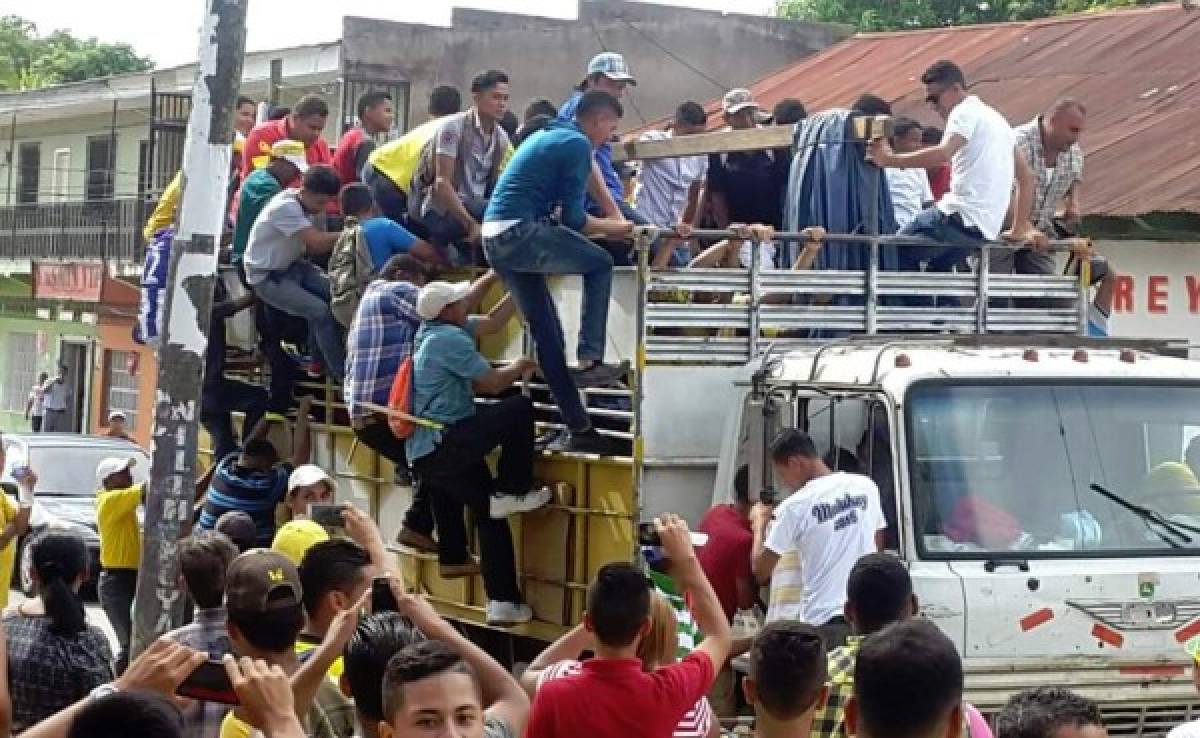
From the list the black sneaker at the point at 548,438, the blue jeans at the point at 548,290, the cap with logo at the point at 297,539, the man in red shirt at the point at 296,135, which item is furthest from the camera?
the man in red shirt at the point at 296,135

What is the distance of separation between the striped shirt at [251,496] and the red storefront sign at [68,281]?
21.4m

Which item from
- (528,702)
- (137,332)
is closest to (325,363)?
(137,332)

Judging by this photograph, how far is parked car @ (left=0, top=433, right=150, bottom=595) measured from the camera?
59.5ft

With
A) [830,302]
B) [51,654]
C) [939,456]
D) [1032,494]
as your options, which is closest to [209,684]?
[51,654]

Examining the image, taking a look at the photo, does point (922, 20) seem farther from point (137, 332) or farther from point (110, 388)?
point (137, 332)

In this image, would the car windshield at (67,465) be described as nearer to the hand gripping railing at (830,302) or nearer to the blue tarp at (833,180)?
the blue tarp at (833,180)

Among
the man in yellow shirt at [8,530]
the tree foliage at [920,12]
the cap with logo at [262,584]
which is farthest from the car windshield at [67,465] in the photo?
the tree foliage at [920,12]

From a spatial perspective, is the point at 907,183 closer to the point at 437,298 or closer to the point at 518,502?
the point at 437,298

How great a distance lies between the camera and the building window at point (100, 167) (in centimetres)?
3519

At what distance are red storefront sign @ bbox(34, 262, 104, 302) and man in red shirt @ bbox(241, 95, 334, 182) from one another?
1919cm

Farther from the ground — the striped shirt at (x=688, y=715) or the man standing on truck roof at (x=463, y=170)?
the man standing on truck roof at (x=463, y=170)

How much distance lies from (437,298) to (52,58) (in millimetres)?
50842

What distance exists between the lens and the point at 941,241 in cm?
973

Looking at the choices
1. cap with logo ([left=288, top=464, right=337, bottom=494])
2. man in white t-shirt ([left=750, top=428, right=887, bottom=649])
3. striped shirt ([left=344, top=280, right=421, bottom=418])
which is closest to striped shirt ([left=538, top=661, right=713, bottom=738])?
man in white t-shirt ([left=750, top=428, right=887, bottom=649])
